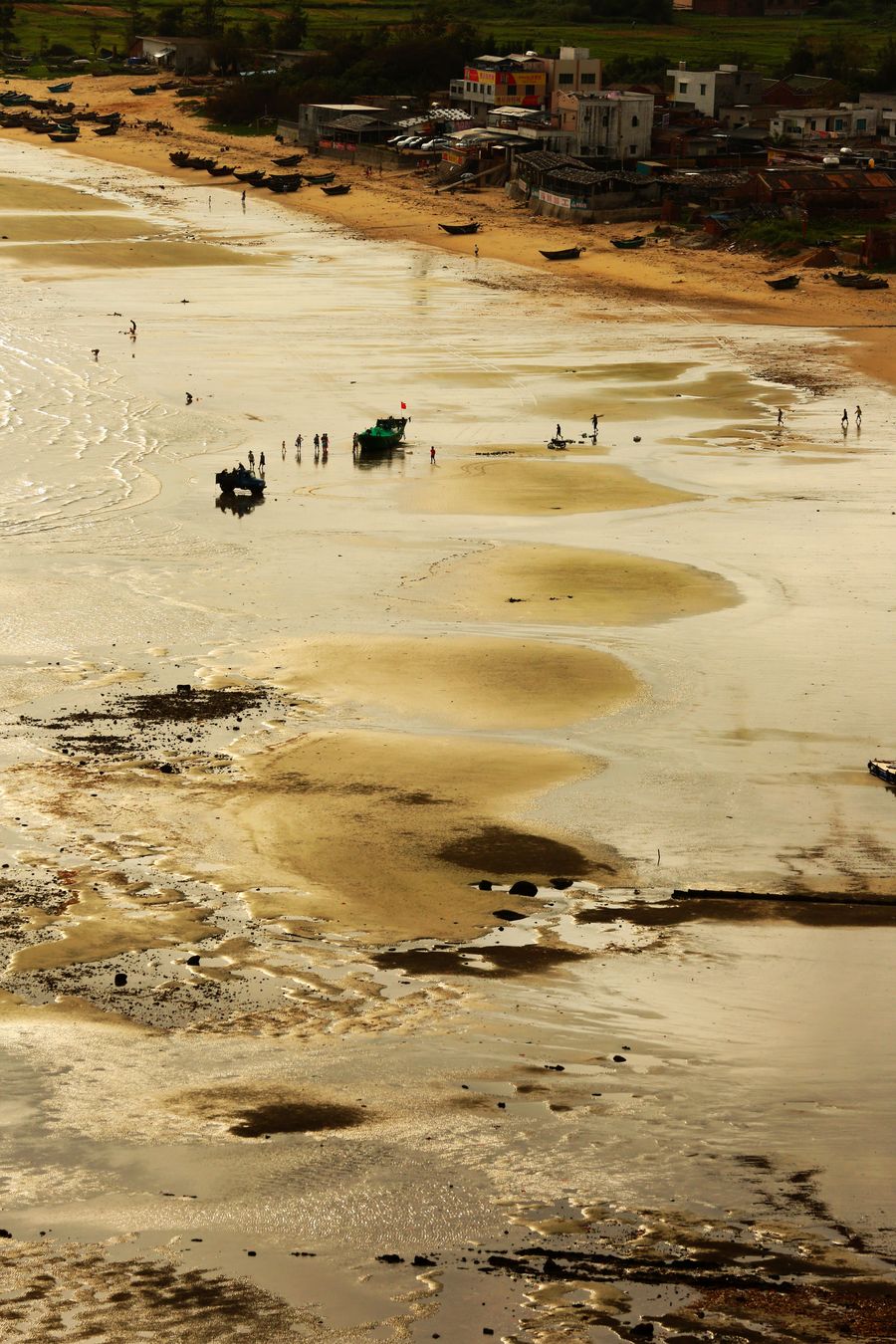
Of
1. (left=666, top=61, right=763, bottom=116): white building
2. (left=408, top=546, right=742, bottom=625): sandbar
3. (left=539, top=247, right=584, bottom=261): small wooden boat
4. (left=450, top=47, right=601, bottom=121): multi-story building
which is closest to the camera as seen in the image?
(left=408, top=546, right=742, bottom=625): sandbar

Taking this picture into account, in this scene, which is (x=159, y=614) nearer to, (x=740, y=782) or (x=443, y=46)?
(x=740, y=782)

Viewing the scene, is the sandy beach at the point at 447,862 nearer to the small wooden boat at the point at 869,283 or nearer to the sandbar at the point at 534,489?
the sandbar at the point at 534,489

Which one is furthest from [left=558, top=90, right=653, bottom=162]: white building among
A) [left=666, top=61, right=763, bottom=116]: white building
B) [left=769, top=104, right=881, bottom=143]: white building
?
[left=666, top=61, right=763, bottom=116]: white building

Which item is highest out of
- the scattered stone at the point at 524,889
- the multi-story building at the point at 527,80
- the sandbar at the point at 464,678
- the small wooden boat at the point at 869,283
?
the multi-story building at the point at 527,80

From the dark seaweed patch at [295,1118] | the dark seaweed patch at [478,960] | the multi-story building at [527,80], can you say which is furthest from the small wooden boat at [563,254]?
the dark seaweed patch at [295,1118]

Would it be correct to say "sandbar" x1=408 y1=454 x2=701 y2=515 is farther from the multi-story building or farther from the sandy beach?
the multi-story building
